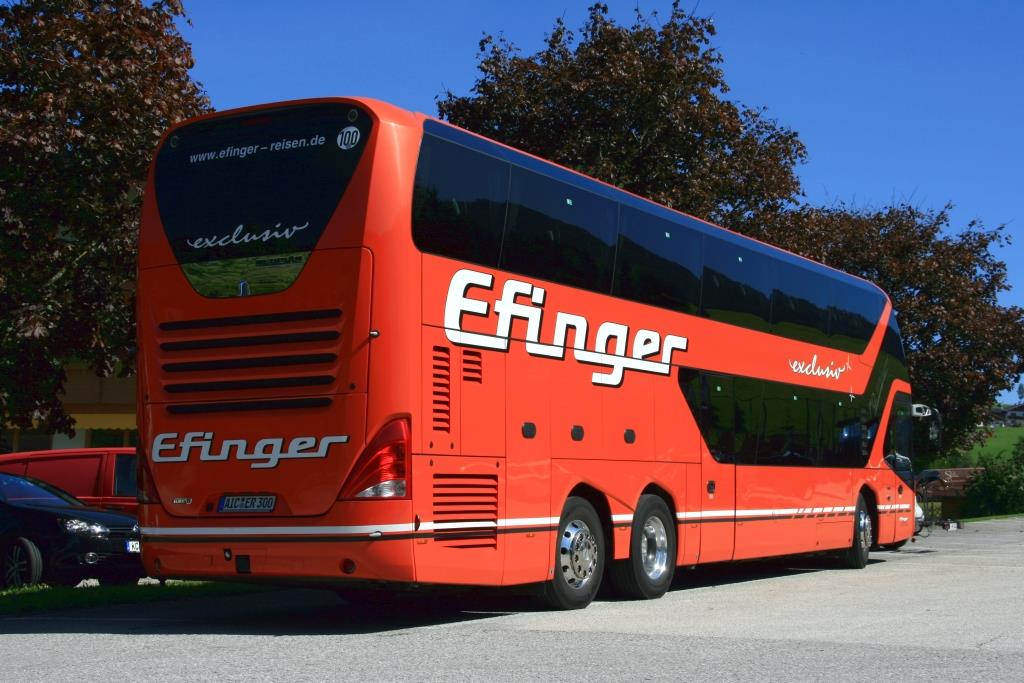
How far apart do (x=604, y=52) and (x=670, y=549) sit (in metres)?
16.4

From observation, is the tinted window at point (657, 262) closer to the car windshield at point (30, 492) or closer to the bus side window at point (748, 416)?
the bus side window at point (748, 416)

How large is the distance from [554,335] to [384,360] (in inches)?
101

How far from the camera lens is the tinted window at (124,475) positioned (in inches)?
756

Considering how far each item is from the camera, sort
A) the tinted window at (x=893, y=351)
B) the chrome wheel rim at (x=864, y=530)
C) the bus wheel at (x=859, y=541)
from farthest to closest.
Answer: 1. the tinted window at (x=893, y=351)
2. the chrome wheel rim at (x=864, y=530)
3. the bus wheel at (x=859, y=541)

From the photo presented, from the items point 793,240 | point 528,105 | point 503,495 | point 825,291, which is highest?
point 528,105

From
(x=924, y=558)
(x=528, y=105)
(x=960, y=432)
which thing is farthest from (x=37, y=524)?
(x=960, y=432)

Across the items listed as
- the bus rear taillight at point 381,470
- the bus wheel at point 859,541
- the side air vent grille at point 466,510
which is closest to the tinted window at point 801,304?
the bus wheel at point 859,541

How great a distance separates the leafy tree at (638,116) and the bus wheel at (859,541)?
8.50 m

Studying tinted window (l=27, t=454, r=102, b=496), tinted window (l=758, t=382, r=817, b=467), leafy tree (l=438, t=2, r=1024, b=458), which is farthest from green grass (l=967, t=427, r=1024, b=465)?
tinted window (l=27, t=454, r=102, b=496)

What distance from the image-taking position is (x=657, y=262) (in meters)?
15.0

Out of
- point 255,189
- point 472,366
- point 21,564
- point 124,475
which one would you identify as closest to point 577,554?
point 472,366

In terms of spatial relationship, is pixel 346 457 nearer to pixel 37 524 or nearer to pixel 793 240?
pixel 37 524

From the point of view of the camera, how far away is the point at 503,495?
39.2ft

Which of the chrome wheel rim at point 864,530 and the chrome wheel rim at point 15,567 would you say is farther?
the chrome wheel rim at point 864,530
